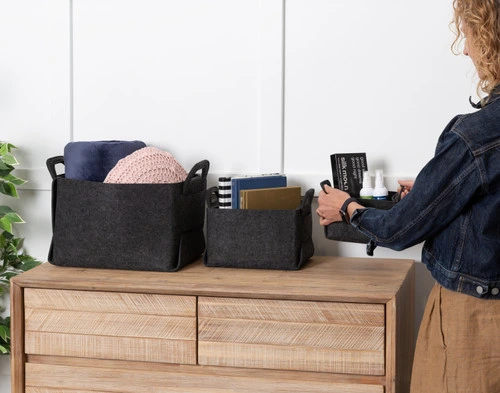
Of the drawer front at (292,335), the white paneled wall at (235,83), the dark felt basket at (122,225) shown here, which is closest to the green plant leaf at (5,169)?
the white paneled wall at (235,83)

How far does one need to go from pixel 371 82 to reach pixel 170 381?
101 centimetres

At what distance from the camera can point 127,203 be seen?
6.52 feet

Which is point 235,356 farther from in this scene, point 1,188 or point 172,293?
point 1,188

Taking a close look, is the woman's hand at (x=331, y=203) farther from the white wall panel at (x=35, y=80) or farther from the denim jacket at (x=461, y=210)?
the white wall panel at (x=35, y=80)

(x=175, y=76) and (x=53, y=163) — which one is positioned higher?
(x=175, y=76)

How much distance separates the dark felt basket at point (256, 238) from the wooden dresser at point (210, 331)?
0.10 ft

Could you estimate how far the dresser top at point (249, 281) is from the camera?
5.85ft

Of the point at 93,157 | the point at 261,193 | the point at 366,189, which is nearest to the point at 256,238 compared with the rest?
the point at 261,193

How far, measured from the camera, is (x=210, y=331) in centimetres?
185

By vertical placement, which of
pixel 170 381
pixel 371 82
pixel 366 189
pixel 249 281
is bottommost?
pixel 170 381

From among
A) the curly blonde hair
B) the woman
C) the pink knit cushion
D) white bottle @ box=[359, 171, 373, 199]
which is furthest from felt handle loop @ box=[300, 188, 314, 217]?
the curly blonde hair

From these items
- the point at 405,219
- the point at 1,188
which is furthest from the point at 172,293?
the point at 1,188

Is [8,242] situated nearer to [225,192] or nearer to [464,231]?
[225,192]

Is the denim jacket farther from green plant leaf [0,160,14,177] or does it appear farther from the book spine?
green plant leaf [0,160,14,177]
